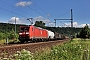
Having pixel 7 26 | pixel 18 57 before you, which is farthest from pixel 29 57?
pixel 7 26

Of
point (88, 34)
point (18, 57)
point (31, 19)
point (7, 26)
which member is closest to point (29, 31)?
point (31, 19)

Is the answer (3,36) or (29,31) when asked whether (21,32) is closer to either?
(29,31)

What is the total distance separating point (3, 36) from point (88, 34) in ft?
117

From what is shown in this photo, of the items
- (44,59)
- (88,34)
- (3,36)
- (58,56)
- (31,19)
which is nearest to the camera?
(44,59)

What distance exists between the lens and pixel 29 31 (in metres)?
40.9

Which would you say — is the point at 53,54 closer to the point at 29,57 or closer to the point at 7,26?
the point at 29,57

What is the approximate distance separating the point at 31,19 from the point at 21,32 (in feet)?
28.4

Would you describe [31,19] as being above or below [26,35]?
above

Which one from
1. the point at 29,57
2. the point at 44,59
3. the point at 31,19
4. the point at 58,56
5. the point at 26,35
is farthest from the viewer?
the point at 31,19

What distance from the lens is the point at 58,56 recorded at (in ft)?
34.6

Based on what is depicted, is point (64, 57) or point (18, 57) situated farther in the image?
point (64, 57)

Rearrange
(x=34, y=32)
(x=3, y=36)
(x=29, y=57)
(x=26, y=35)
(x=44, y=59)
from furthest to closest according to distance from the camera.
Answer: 1. (x=3, y=36)
2. (x=34, y=32)
3. (x=26, y=35)
4. (x=44, y=59)
5. (x=29, y=57)

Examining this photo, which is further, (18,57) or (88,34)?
(88,34)

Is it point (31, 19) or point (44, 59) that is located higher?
point (31, 19)
